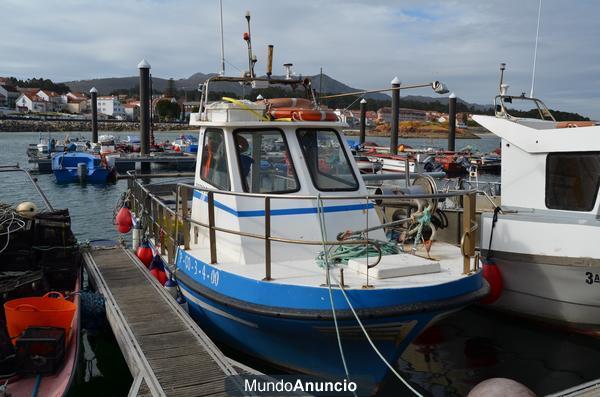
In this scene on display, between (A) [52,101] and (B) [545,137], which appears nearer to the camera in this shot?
(B) [545,137]

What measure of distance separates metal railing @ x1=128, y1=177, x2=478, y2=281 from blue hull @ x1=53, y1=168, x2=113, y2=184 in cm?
1934

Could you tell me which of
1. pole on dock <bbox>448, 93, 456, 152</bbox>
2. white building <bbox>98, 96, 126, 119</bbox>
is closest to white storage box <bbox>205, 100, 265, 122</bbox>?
pole on dock <bbox>448, 93, 456, 152</bbox>

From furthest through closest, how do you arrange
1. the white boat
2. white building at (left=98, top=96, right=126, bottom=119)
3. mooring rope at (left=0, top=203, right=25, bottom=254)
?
white building at (left=98, top=96, right=126, bottom=119)
the white boat
mooring rope at (left=0, top=203, right=25, bottom=254)

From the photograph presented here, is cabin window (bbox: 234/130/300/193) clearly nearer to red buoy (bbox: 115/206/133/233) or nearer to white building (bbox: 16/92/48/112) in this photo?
red buoy (bbox: 115/206/133/233)

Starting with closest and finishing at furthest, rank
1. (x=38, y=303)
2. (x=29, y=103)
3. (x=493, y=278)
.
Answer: (x=38, y=303) < (x=493, y=278) < (x=29, y=103)

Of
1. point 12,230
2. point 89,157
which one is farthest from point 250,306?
point 89,157

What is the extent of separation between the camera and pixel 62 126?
107m

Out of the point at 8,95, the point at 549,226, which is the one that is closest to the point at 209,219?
the point at 549,226

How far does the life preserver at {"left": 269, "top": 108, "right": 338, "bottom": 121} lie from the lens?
7.11m

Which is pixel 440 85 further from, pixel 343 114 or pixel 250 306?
pixel 250 306

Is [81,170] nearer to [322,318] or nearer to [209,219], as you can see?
[209,219]

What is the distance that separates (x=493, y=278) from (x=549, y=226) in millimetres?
1088

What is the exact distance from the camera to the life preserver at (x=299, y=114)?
23.3 feet

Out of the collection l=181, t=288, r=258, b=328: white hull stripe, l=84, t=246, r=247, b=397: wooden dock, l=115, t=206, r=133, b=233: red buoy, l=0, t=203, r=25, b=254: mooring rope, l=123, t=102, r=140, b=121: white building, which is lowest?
l=84, t=246, r=247, b=397: wooden dock
